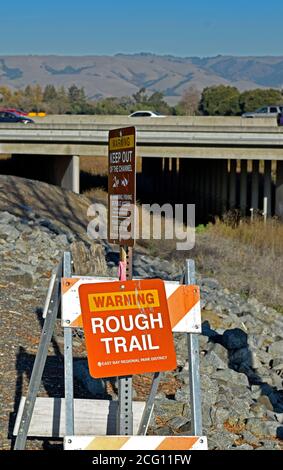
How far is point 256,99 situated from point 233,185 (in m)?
48.3

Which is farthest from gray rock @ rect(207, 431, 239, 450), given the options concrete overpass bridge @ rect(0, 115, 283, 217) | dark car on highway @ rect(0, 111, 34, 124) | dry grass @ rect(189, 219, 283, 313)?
dark car on highway @ rect(0, 111, 34, 124)

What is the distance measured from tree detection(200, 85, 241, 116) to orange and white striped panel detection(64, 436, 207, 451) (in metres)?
85.1

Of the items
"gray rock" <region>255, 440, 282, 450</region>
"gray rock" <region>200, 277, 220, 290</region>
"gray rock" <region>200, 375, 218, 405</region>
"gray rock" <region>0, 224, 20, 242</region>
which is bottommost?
"gray rock" <region>200, 277, 220, 290</region>

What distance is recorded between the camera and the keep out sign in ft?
21.9

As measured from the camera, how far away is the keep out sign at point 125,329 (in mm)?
6668

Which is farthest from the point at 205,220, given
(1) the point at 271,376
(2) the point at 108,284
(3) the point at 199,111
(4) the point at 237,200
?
(3) the point at 199,111

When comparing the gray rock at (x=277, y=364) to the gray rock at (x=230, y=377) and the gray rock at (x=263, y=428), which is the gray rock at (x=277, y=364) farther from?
the gray rock at (x=263, y=428)

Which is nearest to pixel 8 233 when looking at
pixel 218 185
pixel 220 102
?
pixel 218 185

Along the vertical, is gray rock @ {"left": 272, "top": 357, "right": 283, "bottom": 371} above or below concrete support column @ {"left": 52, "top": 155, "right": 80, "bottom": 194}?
above

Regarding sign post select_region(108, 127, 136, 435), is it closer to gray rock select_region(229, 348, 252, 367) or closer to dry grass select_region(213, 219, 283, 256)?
gray rock select_region(229, 348, 252, 367)

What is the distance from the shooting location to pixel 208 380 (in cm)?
1044

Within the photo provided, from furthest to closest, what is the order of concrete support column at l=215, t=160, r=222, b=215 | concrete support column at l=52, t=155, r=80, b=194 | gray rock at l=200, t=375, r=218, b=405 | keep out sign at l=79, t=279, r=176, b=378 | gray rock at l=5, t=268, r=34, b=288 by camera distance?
concrete support column at l=215, t=160, r=222, b=215, concrete support column at l=52, t=155, r=80, b=194, gray rock at l=5, t=268, r=34, b=288, gray rock at l=200, t=375, r=218, b=405, keep out sign at l=79, t=279, r=176, b=378

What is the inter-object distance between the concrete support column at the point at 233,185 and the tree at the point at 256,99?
4516cm
